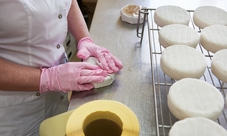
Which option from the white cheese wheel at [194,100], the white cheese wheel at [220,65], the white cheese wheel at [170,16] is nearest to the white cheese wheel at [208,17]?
the white cheese wheel at [170,16]

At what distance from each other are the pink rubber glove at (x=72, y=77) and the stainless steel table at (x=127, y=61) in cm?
3

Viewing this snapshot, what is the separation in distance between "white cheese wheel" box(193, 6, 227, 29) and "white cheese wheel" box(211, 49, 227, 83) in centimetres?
19

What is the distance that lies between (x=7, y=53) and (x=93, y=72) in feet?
0.94

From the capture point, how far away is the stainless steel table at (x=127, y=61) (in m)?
0.75

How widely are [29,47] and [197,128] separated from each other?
0.56m

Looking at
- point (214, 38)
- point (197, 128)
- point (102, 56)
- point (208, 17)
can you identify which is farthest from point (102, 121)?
point (208, 17)

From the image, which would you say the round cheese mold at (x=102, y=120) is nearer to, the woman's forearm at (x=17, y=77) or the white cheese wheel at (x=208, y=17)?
the woman's forearm at (x=17, y=77)

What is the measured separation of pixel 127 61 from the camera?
3.03 feet

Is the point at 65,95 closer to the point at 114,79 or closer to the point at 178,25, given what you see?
the point at 114,79

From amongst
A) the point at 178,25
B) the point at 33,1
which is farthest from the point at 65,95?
the point at 178,25

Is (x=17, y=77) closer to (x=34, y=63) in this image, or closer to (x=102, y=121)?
(x=34, y=63)

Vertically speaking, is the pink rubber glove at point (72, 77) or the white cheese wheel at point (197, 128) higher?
the white cheese wheel at point (197, 128)

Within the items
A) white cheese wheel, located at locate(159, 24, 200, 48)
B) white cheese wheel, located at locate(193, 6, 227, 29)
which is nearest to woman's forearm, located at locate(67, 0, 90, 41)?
white cheese wheel, located at locate(159, 24, 200, 48)

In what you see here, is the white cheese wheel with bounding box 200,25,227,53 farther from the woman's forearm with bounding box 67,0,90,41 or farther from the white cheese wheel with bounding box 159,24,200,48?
the woman's forearm with bounding box 67,0,90,41
